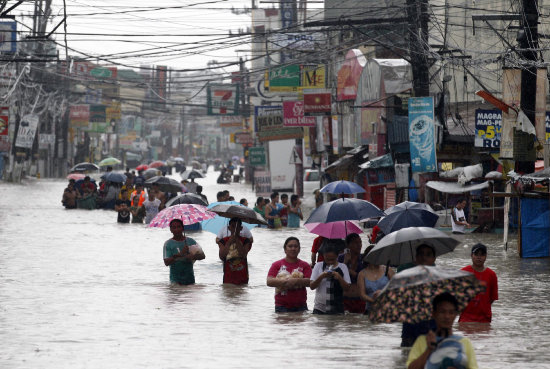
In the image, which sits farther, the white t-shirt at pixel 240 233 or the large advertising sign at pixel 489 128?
the large advertising sign at pixel 489 128

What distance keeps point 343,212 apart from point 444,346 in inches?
326

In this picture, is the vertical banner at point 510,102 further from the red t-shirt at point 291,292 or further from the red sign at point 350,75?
the red sign at point 350,75

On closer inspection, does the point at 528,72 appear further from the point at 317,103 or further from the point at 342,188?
the point at 317,103

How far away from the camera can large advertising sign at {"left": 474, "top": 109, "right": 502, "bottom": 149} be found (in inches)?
1037

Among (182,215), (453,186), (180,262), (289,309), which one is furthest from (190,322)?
(453,186)

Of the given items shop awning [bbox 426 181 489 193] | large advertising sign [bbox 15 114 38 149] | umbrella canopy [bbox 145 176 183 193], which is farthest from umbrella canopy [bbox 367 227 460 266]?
large advertising sign [bbox 15 114 38 149]

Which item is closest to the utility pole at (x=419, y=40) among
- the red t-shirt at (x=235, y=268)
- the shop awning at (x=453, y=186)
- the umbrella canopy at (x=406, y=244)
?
the shop awning at (x=453, y=186)

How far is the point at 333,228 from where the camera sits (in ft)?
47.7

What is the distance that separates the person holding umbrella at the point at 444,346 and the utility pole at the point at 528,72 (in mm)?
15755

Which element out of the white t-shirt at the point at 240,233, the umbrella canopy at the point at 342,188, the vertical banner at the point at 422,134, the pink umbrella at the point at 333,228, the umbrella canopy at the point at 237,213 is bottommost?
the white t-shirt at the point at 240,233

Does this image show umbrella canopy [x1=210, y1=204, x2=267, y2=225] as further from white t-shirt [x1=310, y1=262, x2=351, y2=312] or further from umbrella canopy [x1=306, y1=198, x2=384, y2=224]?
white t-shirt [x1=310, y1=262, x2=351, y2=312]

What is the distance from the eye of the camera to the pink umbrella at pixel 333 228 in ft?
47.4

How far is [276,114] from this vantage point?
50188mm

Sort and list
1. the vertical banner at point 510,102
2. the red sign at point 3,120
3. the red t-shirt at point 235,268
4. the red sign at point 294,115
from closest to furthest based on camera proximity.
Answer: the red t-shirt at point 235,268
the vertical banner at point 510,102
the red sign at point 294,115
the red sign at point 3,120
